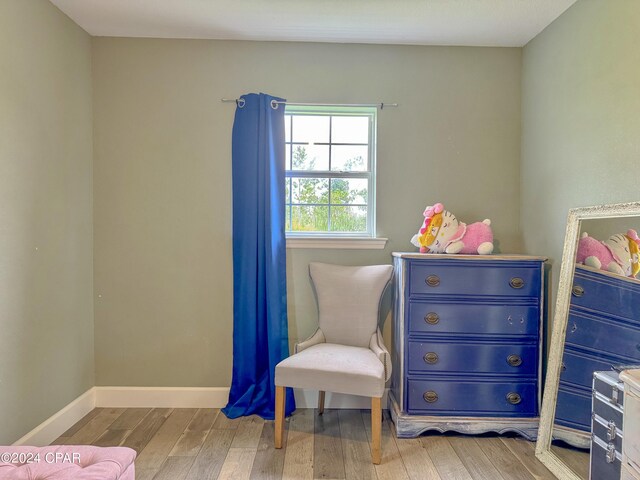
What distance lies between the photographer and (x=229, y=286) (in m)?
2.76

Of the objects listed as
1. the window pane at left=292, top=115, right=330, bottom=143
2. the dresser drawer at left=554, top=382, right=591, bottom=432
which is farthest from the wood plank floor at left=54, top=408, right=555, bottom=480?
the window pane at left=292, top=115, right=330, bottom=143

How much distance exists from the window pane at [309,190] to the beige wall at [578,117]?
1.39 metres

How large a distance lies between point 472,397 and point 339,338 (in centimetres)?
86

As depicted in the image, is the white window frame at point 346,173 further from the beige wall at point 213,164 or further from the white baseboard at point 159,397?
the white baseboard at point 159,397

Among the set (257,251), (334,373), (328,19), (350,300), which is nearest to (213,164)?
(257,251)

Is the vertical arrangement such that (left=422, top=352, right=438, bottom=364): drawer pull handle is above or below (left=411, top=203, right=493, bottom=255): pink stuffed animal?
below

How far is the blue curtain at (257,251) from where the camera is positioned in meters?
2.61

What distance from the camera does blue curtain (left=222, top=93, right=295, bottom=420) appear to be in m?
2.61

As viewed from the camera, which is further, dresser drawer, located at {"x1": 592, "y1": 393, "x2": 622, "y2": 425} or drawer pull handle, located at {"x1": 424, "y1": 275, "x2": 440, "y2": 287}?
drawer pull handle, located at {"x1": 424, "y1": 275, "x2": 440, "y2": 287}

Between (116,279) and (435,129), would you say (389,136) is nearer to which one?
(435,129)

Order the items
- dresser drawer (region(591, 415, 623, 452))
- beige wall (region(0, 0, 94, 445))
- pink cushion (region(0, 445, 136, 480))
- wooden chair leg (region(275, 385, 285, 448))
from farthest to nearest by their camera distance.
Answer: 1. wooden chair leg (region(275, 385, 285, 448))
2. beige wall (region(0, 0, 94, 445))
3. dresser drawer (region(591, 415, 623, 452))
4. pink cushion (region(0, 445, 136, 480))

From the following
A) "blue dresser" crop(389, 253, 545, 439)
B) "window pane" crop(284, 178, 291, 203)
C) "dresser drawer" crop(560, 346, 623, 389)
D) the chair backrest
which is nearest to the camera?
"dresser drawer" crop(560, 346, 623, 389)

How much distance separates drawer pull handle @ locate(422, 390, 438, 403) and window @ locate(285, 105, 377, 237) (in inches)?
45.2

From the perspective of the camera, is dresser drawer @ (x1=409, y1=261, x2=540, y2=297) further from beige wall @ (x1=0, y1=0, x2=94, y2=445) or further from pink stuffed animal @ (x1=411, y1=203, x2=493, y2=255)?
beige wall @ (x1=0, y1=0, x2=94, y2=445)
